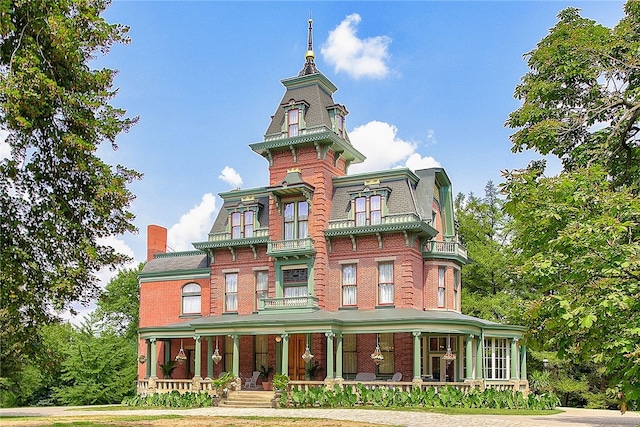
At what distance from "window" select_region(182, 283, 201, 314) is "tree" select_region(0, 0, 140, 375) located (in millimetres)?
21188

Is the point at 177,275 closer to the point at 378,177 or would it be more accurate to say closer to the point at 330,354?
the point at 330,354

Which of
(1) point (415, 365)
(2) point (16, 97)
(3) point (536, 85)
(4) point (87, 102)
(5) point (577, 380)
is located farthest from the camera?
(5) point (577, 380)

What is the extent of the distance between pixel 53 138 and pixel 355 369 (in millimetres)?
19764

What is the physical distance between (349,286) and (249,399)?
7288 mm

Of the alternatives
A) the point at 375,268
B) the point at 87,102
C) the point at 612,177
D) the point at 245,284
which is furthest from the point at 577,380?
the point at 87,102

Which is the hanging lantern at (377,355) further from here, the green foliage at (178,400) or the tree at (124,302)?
the tree at (124,302)

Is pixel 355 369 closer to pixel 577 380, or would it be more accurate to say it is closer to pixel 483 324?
pixel 483 324

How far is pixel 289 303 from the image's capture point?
104 ft

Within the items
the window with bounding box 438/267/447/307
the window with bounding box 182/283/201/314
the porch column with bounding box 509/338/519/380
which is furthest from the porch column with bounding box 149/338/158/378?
the porch column with bounding box 509/338/519/380

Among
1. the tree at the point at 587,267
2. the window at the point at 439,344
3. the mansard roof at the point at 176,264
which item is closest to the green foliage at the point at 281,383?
the window at the point at 439,344

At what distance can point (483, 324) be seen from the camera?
95.3ft

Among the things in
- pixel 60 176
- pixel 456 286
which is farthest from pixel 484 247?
pixel 60 176

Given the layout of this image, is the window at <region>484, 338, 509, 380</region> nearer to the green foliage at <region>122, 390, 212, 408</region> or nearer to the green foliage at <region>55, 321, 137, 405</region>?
the green foliage at <region>122, 390, 212, 408</region>

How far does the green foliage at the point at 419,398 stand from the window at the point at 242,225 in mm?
11163
